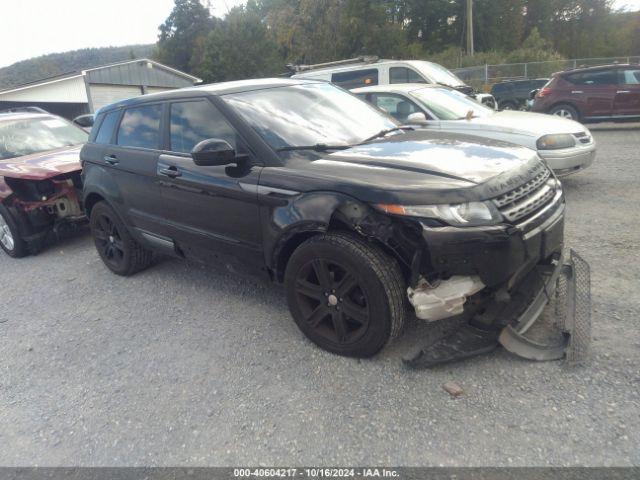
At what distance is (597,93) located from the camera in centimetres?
1190

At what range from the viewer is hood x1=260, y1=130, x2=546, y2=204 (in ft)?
8.65

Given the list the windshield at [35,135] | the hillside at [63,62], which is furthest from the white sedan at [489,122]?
the hillside at [63,62]

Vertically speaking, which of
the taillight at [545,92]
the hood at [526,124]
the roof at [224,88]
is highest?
the roof at [224,88]

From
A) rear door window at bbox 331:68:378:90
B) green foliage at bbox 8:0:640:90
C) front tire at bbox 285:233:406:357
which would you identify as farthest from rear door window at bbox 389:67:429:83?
green foliage at bbox 8:0:640:90

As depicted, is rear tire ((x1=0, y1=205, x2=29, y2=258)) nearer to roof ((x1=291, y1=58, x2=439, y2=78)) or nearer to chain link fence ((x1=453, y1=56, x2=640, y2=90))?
roof ((x1=291, y1=58, x2=439, y2=78))

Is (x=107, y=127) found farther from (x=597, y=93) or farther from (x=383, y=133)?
(x=597, y=93)

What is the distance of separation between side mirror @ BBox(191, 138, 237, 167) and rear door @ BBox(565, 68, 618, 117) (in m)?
11.7

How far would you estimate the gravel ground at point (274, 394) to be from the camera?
2320 mm

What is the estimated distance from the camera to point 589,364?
8.91ft

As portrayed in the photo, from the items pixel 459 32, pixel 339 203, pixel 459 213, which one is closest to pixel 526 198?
pixel 459 213

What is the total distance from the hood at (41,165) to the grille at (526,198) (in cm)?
499

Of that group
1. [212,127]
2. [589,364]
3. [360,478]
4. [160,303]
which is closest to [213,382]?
[360,478]

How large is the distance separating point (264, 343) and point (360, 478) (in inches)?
54.4

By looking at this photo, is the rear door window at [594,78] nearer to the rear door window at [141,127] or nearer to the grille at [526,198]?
the grille at [526,198]
